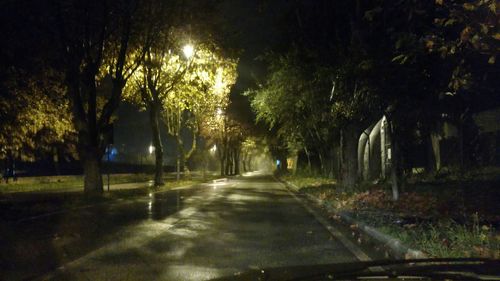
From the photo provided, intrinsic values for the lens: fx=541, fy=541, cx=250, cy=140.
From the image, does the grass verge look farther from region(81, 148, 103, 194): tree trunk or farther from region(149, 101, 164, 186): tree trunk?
region(149, 101, 164, 186): tree trunk

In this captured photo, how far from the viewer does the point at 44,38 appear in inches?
800

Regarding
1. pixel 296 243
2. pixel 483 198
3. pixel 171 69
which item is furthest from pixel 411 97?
pixel 171 69

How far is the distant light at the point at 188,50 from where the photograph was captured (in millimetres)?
28222

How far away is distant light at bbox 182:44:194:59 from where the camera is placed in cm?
2822

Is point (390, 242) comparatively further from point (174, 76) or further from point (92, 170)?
point (174, 76)

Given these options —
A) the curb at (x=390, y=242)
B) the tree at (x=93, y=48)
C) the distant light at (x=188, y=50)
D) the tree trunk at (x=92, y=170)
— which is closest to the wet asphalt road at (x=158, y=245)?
the curb at (x=390, y=242)

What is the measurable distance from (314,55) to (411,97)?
5.95 meters

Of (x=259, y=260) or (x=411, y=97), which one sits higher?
(x=411, y=97)

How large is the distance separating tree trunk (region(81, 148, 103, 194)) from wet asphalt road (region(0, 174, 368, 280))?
6546mm

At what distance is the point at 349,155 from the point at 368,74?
7066 millimetres

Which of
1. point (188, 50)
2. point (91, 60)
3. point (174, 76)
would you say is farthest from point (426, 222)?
point (174, 76)

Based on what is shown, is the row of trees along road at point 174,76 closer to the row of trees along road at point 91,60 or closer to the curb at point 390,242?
the row of trees along road at point 91,60

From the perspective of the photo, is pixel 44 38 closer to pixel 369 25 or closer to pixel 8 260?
pixel 369 25

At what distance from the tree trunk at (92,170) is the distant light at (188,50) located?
8064 millimetres
